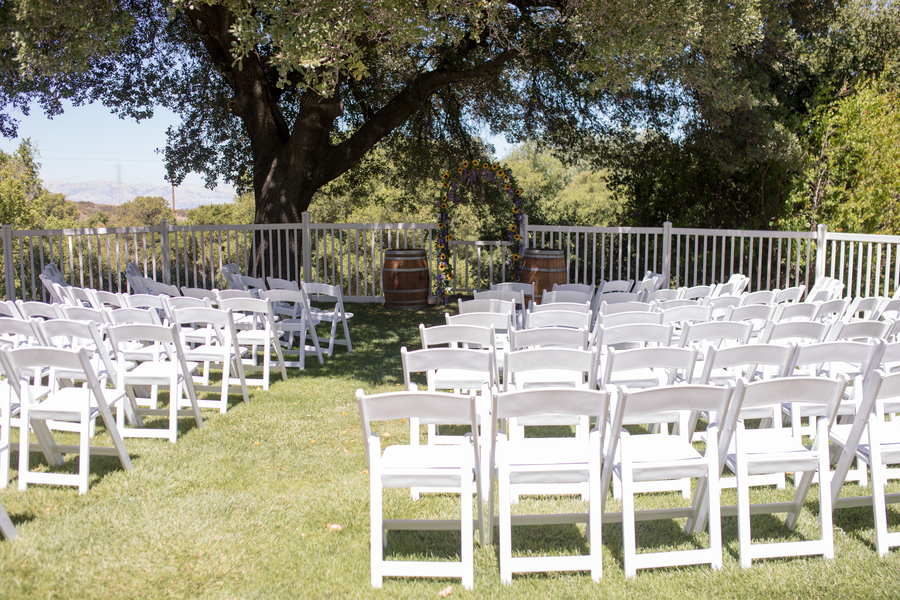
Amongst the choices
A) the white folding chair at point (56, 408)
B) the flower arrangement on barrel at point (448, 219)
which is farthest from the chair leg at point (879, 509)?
the flower arrangement on barrel at point (448, 219)

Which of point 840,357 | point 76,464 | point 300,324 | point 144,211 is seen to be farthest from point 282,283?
point 144,211

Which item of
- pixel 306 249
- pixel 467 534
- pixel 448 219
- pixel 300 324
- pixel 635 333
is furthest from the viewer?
pixel 306 249

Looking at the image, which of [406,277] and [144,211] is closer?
[406,277]

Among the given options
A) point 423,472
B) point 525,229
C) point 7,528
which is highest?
point 525,229

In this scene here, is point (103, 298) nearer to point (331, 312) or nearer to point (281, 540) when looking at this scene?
point (331, 312)

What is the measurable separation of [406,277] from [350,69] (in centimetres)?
468

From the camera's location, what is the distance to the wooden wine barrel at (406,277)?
11.2 meters

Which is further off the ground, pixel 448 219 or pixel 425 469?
pixel 448 219

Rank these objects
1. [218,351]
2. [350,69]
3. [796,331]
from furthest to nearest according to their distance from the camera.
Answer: [350,69] < [218,351] < [796,331]

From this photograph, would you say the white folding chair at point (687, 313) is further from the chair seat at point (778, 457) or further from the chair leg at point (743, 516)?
the chair leg at point (743, 516)

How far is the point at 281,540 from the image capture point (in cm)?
325

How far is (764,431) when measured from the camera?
3527 millimetres

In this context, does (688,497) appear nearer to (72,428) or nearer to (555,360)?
(555,360)

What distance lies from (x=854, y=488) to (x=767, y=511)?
97 cm
